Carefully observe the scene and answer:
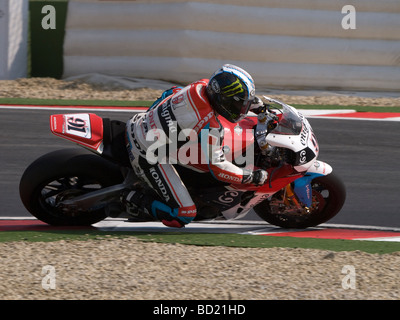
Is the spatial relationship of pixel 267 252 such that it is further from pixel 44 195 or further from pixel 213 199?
pixel 44 195

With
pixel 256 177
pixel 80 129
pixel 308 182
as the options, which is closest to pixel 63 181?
pixel 80 129

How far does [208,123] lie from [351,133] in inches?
162

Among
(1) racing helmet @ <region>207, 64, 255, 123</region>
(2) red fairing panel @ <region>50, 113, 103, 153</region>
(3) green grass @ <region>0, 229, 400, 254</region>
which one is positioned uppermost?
(1) racing helmet @ <region>207, 64, 255, 123</region>

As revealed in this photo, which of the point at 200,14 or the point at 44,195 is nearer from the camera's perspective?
the point at 44,195

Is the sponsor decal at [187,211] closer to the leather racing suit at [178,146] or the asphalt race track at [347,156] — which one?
the leather racing suit at [178,146]

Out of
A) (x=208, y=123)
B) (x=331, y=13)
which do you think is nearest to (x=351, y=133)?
(x=331, y=13)

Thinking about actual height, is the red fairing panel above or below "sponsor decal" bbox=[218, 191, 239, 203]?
above

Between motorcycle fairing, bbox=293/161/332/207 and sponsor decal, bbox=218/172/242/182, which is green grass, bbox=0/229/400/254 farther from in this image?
sponsor decal, bbox=218/172/242/182

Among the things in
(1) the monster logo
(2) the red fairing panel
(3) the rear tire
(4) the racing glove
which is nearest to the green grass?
(3) the rear tire

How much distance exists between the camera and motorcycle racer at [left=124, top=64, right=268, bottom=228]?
19.0ft

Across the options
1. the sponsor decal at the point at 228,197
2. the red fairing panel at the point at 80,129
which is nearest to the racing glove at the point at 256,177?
the sponsor decal at the point at 228,197

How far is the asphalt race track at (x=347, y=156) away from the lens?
724 centimetres

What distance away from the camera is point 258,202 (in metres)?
6.39

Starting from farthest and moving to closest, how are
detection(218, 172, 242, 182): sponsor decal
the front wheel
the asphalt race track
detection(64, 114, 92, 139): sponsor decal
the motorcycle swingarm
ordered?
1. the asphalt race track
2. the front wheel
3. the motorcycle swingarm
4. detection(64, 114, 92, 139): sponsor decal
5. detection(218, 172, 242, 182): sponsor decal
